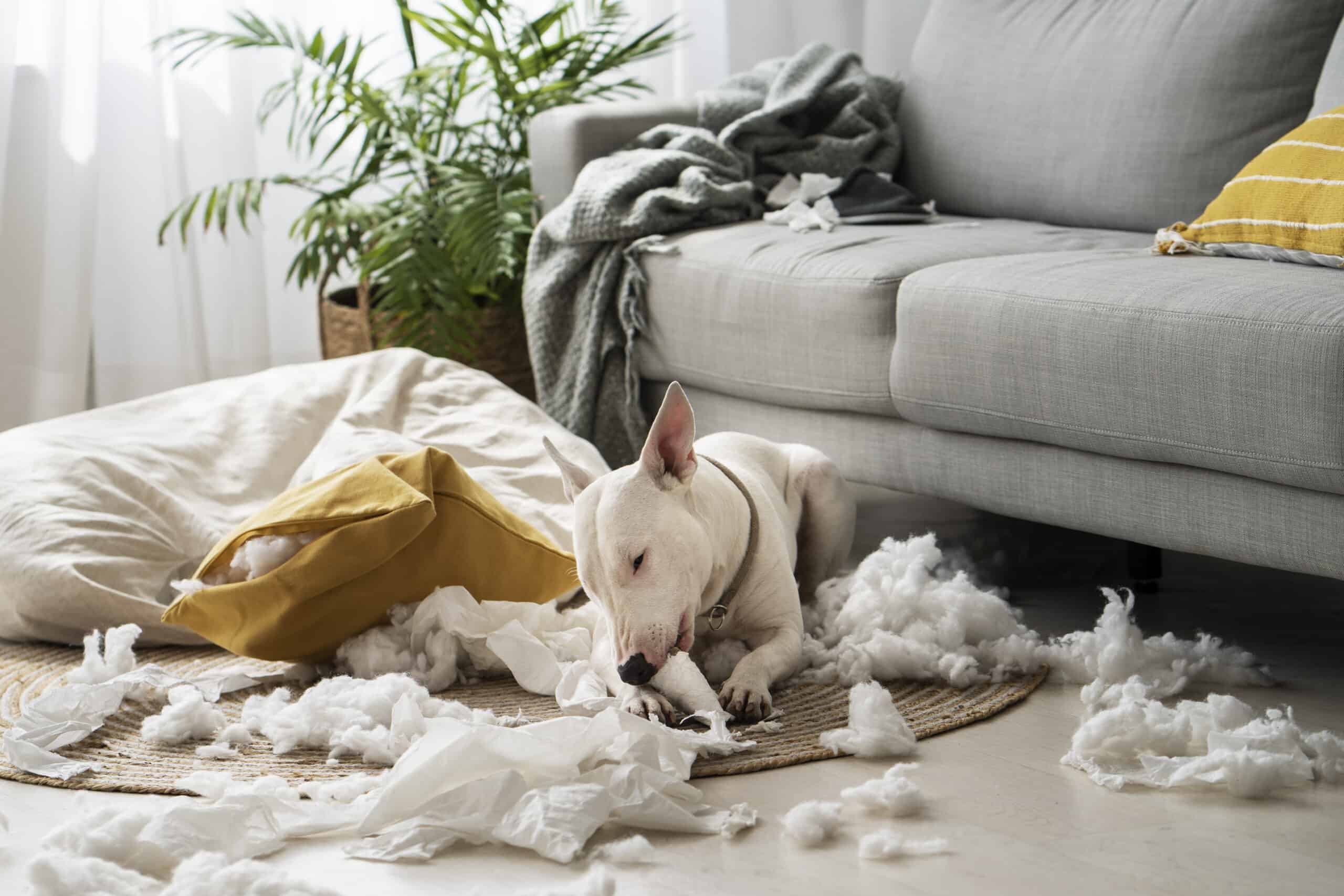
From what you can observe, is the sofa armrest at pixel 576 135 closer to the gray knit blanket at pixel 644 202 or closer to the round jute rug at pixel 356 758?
the gray knit blanket at pixel 644 202

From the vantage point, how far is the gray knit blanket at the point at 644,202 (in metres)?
2.82

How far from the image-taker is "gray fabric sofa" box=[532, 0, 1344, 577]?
1715 mm

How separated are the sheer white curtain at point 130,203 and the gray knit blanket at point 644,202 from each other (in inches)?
51.9

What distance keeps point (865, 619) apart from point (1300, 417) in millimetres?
624

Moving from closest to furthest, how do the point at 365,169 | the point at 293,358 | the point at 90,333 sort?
the point at 365,169 → the point at 90,333 → the point at 293,358

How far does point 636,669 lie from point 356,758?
359 millimetres

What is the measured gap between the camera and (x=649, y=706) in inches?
64.0

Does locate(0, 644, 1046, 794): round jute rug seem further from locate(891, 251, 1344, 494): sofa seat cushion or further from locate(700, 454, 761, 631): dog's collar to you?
locate(891, 251, 1344, 494): sofa seat cushion

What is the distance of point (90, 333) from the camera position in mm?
3918

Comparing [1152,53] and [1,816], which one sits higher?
[1152,53]

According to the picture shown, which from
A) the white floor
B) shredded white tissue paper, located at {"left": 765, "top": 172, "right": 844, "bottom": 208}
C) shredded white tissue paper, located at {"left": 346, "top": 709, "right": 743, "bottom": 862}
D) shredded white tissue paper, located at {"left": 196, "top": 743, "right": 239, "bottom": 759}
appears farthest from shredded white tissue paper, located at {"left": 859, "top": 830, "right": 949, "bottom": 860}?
shredded white tissue paper, located at {"left": 765, "top": 172, "right": 844, "bottom": 208}

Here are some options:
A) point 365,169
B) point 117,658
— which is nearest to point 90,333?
point 365,169

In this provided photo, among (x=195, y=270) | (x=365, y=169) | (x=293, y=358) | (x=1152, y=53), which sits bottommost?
(x=293, y=358)

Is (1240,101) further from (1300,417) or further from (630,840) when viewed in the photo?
(630,840)
